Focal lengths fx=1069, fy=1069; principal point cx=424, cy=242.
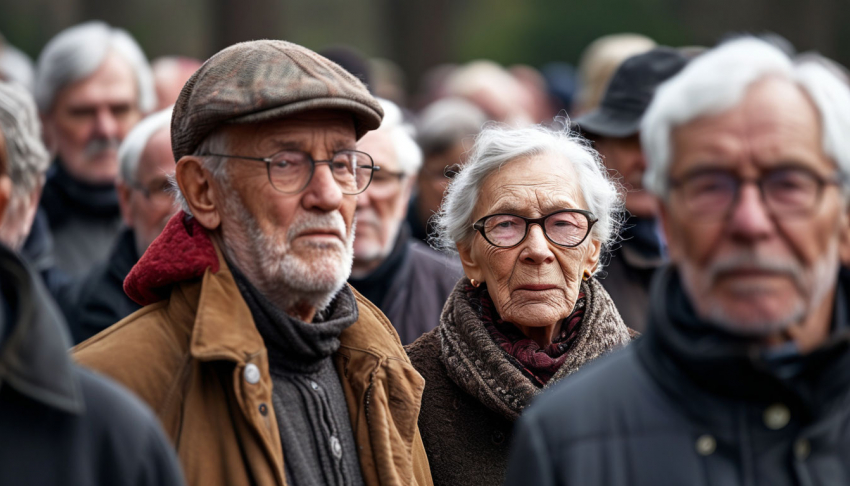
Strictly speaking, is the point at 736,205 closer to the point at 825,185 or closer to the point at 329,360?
the point at 825,185

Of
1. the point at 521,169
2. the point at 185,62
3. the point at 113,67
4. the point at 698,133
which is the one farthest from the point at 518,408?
the point at 185,62

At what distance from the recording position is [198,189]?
11.3 feet

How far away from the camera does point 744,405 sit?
7.75 feet

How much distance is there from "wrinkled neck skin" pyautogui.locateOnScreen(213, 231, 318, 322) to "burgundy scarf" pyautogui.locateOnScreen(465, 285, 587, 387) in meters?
0.84

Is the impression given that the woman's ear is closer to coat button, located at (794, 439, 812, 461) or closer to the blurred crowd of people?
the blurred crowd of people

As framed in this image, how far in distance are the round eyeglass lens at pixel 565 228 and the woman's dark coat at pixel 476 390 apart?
0.79 feet

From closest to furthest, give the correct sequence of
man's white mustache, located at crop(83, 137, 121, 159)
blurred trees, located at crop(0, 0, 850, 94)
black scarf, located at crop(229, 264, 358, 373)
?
black scarf, located at crop(229, 264, 358, 373), man's white mustache, located at crop(83, 137, 121, 159), blurred trees, located at crop(0, 0, 850, 94)

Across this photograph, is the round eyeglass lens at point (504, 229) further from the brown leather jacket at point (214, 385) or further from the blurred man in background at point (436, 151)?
the blurred man in background at point (436, 151)

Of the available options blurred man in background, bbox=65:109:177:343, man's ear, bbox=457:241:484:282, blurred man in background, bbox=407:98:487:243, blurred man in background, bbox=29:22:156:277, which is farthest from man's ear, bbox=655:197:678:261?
blurred man in background, bbox=407:98:487:243

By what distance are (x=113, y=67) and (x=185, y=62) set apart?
13.3ft

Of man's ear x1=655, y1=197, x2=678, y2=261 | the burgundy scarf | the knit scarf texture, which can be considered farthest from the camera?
the burgundy scarf

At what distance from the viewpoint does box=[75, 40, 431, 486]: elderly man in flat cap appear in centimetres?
303

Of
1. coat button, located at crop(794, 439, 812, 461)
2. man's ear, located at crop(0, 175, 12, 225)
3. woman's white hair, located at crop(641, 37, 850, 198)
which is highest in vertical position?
woman's white hair, located at crop(641, 37, 850, 198)

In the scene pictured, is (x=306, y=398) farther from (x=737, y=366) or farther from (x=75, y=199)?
(x=75, y=199)
